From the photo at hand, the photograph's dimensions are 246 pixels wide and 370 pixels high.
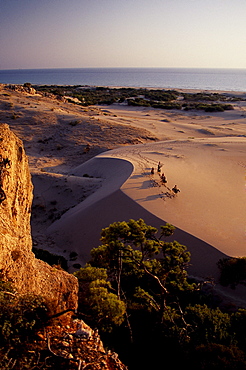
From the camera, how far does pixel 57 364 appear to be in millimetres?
4062

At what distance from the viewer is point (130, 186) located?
14477 millimetres

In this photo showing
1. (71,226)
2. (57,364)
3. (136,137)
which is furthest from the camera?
(136,137)

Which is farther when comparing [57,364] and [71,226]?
[71,226]

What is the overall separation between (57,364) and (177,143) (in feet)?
73.7

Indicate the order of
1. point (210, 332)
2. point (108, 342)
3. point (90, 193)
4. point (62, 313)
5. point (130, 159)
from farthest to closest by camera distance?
1. point (130, 159)
2. point (90, 193)
3. point (210, 332)
4. point (108, 342)
5. point (62, 313)

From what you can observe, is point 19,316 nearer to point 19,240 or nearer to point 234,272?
point 19,240

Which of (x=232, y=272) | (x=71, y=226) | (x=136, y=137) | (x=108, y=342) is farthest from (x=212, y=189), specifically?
(x=136, y=137)

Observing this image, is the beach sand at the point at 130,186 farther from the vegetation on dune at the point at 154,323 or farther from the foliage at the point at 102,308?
the foliage at the point at 102,308

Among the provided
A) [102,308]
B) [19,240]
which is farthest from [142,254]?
[19,240]

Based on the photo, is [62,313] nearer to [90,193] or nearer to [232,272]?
[232,272]

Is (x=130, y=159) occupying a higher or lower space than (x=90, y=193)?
higher

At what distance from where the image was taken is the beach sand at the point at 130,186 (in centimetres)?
1130

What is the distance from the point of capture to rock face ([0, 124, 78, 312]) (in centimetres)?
483

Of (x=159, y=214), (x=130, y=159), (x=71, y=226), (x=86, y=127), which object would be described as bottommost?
(x=71, y=226)
